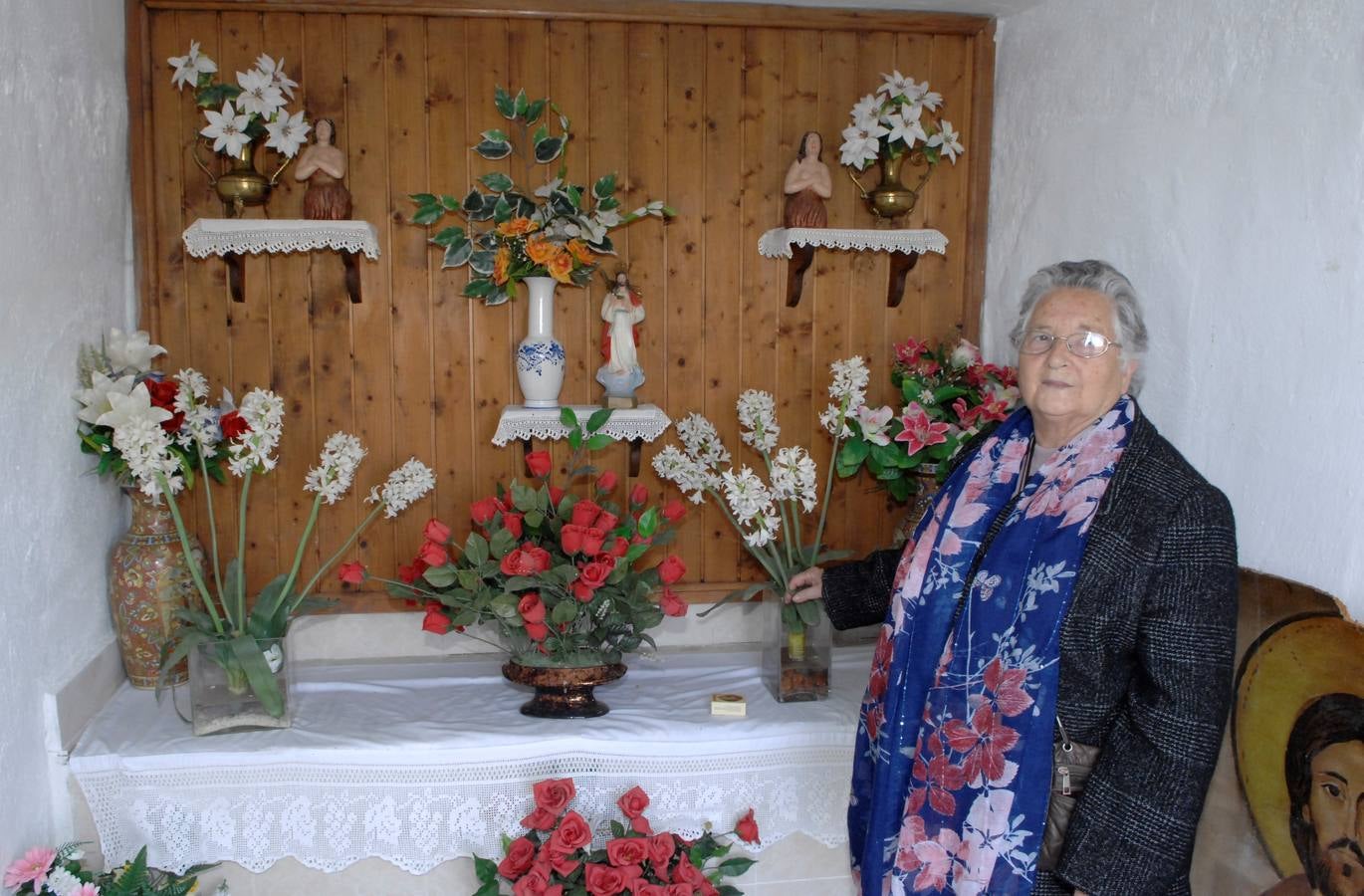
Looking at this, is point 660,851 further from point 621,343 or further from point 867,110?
point 867,110

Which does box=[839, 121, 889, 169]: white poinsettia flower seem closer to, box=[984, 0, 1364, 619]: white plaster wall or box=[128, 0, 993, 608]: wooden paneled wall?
box=[128, 0, 993, 608]: wooden paneled wall

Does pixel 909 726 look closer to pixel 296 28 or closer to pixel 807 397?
pixel 807 397

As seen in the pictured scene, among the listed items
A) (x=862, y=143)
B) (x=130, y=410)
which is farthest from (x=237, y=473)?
(x=862, y=143)

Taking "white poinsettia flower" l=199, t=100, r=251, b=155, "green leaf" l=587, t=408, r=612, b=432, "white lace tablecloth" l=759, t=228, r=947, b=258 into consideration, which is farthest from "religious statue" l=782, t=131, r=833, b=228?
"white poinsettia flower" l=199, t=100, r=251, b=155

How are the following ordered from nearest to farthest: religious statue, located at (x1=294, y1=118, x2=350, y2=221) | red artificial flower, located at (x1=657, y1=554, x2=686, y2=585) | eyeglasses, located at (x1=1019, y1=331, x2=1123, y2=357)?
1. eyeglasses, located at (x1=1019, y1=331, x2=1123, y2=357)
2. red artificial flower, located at (x1=657, y1=554, x2=686, y2=585)
3. religious statue, located at (x1=294, y1=118, x2=350, y2=221)

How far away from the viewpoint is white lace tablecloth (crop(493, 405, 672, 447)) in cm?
218

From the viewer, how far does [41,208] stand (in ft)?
5.96

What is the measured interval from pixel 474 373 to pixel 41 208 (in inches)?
33.7

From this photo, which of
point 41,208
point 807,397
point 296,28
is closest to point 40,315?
point 41,208

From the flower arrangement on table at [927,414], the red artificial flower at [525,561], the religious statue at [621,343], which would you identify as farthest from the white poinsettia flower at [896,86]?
the red artificial flower at [525,561]

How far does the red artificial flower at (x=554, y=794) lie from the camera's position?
1.79 m

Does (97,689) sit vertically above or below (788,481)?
below

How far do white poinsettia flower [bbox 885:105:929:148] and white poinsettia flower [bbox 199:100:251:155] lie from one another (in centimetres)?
129

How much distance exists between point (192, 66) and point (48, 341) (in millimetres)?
646
